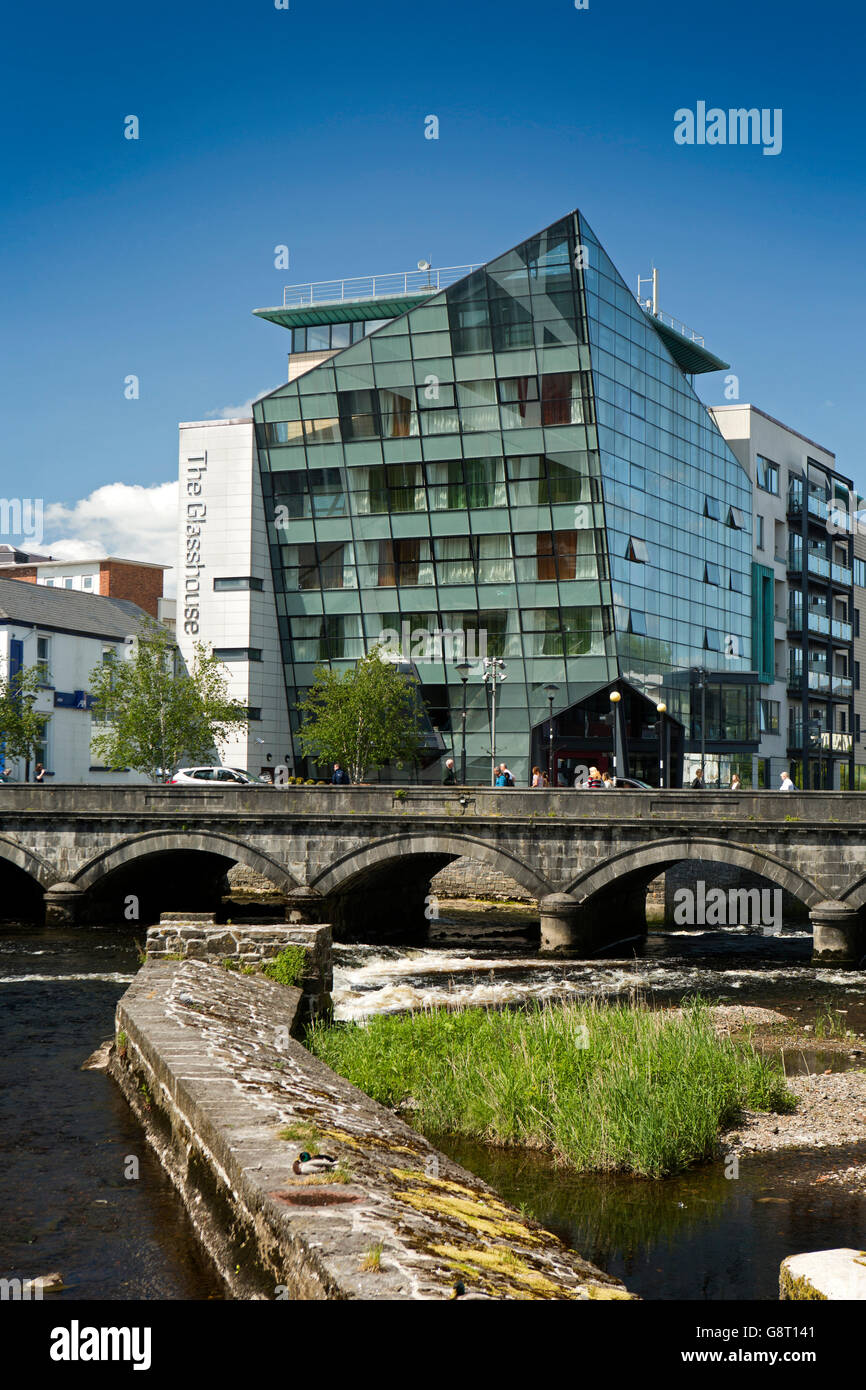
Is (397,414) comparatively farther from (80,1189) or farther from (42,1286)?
(42,1286)

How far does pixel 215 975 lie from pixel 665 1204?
20.4ft

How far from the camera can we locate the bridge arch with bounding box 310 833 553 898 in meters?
32.1

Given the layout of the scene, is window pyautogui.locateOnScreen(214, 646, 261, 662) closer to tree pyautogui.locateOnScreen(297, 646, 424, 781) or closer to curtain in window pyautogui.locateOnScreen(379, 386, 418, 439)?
tree pyautogui.locateOnScreen(297, 646, 424, 781)

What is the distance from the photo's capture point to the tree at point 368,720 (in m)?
50.8

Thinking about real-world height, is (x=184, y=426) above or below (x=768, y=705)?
above

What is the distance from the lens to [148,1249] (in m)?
7.99

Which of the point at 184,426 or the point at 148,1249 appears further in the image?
the point at 184,426

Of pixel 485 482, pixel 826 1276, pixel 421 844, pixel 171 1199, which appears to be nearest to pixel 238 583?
pixel 485 482

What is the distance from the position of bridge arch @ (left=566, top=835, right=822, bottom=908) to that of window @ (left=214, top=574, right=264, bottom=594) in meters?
29.4

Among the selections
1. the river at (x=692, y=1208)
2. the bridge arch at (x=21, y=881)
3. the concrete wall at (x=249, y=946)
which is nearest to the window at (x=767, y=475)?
the bridge arch at (x=21, y=881)

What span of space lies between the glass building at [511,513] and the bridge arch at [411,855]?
1723 cm
